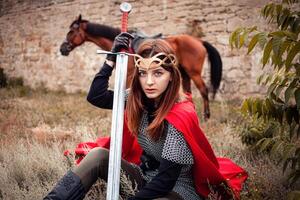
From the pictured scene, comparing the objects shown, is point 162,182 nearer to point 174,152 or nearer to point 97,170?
point 174,152

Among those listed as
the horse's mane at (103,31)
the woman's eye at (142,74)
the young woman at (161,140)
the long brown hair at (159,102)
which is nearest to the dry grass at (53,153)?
the young woman at (161,140)

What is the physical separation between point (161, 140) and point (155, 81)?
39cm

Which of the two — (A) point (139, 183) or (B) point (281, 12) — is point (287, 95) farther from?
(A) point (139, 183)

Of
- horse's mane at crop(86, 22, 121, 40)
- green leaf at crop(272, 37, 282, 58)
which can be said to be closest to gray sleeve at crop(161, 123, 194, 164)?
green leaf at crop(272, 37, 282, 58)

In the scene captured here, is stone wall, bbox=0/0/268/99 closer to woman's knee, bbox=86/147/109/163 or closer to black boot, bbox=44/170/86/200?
woman's knee, bbox=86/147/109/163

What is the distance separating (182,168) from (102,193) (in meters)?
0.93

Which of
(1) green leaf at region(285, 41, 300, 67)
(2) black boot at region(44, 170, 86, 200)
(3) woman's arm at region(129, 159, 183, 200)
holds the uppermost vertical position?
(1) green leaf at region(285, 41, 300, 67)

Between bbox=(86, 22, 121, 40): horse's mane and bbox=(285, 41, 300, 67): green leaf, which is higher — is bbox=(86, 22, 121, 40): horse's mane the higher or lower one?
the higher one

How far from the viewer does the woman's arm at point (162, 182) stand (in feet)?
6.91

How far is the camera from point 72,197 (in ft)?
7.48

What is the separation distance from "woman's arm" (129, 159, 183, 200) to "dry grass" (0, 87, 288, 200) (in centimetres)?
30

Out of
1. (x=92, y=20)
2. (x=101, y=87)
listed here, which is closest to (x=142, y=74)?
(x=101, y=87)

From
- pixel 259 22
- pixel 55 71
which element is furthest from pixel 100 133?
pixel 55 71

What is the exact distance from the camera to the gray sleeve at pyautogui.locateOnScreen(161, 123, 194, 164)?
2.10 m
